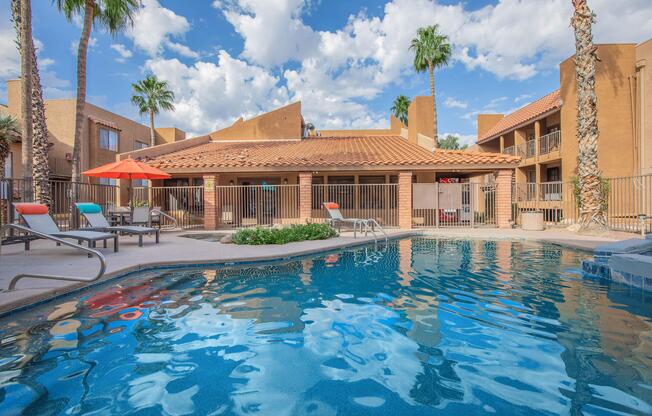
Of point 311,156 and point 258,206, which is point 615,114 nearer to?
point 311,156

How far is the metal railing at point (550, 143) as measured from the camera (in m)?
19.4

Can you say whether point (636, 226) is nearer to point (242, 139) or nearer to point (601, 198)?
point (601, 198)

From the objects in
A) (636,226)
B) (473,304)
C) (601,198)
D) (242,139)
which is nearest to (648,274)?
(473,304)

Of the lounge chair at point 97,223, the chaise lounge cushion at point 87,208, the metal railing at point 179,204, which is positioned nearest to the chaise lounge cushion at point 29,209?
the lounge chair at point 97,223

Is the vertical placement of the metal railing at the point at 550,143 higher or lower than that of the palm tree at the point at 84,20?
lower

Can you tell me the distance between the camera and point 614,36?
57.2 ft

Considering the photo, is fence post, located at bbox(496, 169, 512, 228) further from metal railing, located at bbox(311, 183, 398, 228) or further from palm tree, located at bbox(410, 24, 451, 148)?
palm tree, located at bbox(410, 24, 451, 148)

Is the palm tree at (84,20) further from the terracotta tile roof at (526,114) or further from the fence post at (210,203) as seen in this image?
the terracotta tile roof at (526,114)

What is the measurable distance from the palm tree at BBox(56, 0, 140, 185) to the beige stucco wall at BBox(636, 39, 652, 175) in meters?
24.0

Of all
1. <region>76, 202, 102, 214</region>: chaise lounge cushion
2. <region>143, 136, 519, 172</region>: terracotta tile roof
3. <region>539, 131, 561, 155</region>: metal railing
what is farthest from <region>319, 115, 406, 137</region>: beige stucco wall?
<region>76, 202, 102, 214</region>: chaise lounge cushion

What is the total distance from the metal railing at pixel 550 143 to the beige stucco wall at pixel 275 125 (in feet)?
51.2

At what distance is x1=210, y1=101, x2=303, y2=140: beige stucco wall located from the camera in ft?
74.6

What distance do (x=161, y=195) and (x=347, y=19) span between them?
14.0m

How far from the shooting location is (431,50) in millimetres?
24766
